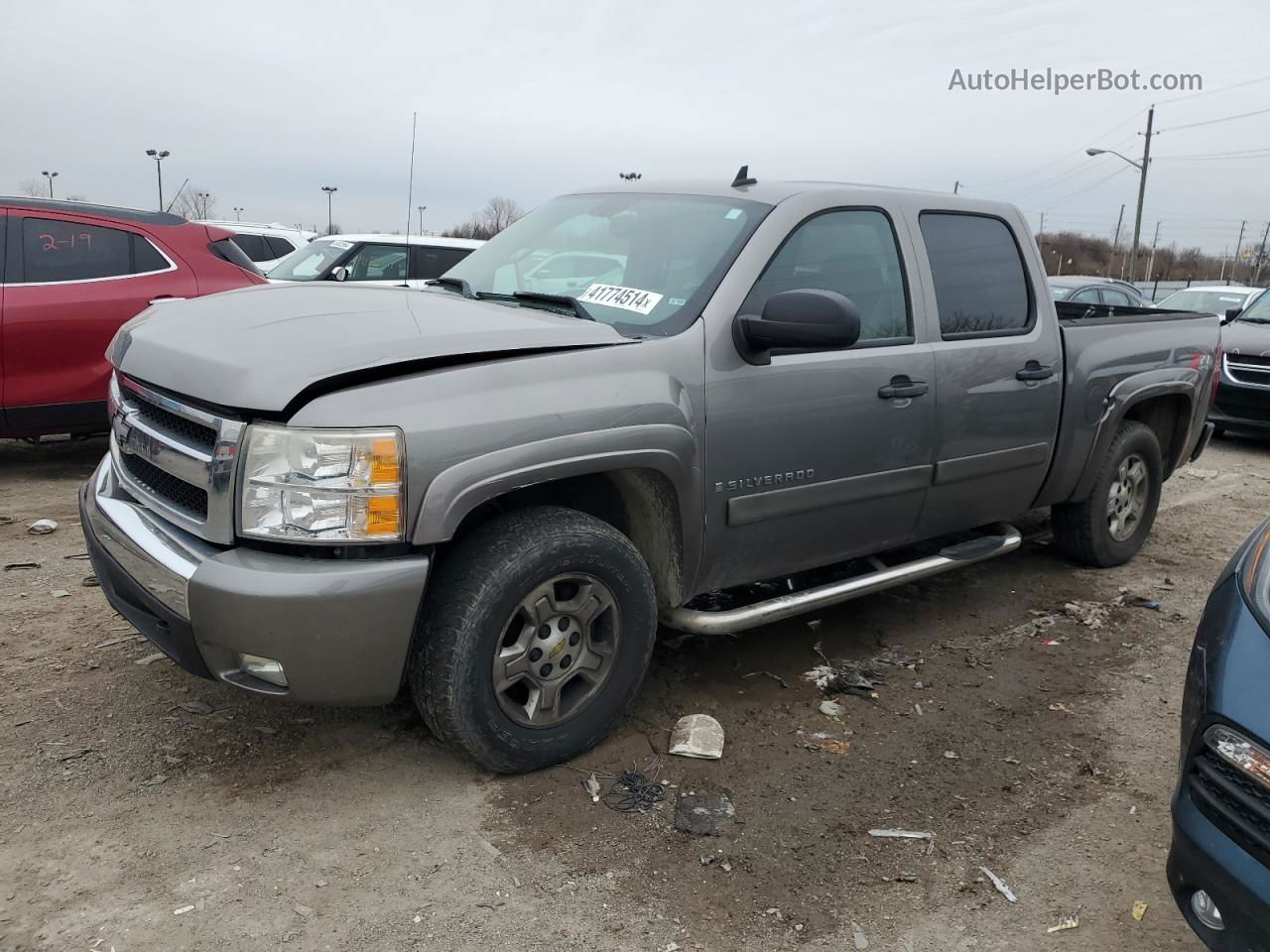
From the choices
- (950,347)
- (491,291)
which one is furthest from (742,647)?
(491,291)

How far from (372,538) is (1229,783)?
2.03 meters

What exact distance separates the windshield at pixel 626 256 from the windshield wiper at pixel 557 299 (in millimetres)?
21

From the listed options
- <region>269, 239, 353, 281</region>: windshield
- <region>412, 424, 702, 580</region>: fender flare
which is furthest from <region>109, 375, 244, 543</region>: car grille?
<region>269, 239, 353, 281</region>: windshield

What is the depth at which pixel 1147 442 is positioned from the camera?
535cm

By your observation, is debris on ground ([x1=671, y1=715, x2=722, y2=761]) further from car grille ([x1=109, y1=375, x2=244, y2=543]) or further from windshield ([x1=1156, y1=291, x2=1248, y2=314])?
windshield ([x1=1156, y1=291, x2=1248, y2=314])

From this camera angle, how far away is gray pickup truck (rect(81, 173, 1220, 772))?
8.60ft

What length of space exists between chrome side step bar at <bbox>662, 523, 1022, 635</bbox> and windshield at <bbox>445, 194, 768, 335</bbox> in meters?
0.98

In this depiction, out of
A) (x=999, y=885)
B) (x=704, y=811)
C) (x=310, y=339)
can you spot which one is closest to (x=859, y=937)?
(x=999, y=885)

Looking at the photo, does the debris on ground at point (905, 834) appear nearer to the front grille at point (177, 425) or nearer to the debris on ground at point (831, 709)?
the debris on ground at point (831, 709)

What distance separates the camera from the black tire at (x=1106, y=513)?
16.9 ft

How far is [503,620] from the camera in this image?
286 centimetres

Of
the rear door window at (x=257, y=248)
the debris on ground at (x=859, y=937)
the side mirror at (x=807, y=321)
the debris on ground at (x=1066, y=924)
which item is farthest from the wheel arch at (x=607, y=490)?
the rear door window at (x=257, y=248)

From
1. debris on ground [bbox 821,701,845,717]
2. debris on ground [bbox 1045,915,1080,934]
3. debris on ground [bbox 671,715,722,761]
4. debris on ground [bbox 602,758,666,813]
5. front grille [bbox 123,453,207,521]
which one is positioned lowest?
debris on ground [bbox 1045,915,1080,934]

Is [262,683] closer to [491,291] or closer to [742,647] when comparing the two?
[491,291]
